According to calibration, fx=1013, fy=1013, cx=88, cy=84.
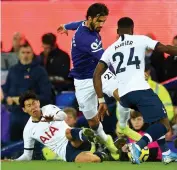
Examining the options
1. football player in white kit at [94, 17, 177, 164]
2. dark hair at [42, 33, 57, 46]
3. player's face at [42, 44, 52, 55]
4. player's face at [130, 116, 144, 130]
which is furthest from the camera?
player's face at [42, 44, 52, 55]

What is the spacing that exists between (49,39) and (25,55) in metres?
0.91

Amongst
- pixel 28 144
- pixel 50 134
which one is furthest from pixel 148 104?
pixel 28 144

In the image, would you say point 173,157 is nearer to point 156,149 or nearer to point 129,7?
point 156,149

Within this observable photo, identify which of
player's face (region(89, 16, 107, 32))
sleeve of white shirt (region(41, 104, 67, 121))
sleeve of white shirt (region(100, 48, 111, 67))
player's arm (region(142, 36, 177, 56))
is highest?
player's face (region(89, 16, 107, 32))

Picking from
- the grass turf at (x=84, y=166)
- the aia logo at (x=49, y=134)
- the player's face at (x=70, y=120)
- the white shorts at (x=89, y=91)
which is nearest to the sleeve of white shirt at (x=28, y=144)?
the aia logo at (x=49, y=134)

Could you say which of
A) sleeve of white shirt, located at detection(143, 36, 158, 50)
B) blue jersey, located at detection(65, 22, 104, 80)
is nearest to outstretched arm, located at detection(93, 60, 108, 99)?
sleeve of white shirt, located at detection(143, 36, 158, 50)

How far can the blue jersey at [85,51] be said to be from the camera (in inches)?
536

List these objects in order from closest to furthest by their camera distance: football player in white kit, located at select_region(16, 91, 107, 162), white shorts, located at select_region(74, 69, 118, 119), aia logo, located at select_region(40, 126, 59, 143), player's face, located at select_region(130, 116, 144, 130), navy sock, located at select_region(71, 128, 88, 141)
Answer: navy sock, located at select_region(71, 128, 88, 141)
football player in white kit, located at select_region(16, 91, 107, 162)
white shorts, located at select_region(74, 69, 118, 119)
aia logo, located at select_region(40, 126, 59, 143)
player's face, located at select_region(130, 116, 144, 130)

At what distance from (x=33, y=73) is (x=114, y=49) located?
146 inches

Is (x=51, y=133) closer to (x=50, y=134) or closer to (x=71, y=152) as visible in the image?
(x=50, y=134)

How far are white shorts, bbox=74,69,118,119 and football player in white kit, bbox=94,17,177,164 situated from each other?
1179 millimetres

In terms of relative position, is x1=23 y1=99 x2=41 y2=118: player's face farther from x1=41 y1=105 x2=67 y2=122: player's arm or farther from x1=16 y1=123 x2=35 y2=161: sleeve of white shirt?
x1=16 y1=123 x2=35 y2=161: sleeve of white shirt

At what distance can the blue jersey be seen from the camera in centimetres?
1362

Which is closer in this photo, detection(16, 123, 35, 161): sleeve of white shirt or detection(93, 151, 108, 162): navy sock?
detection(93, 151, 108, 162): navy sock
